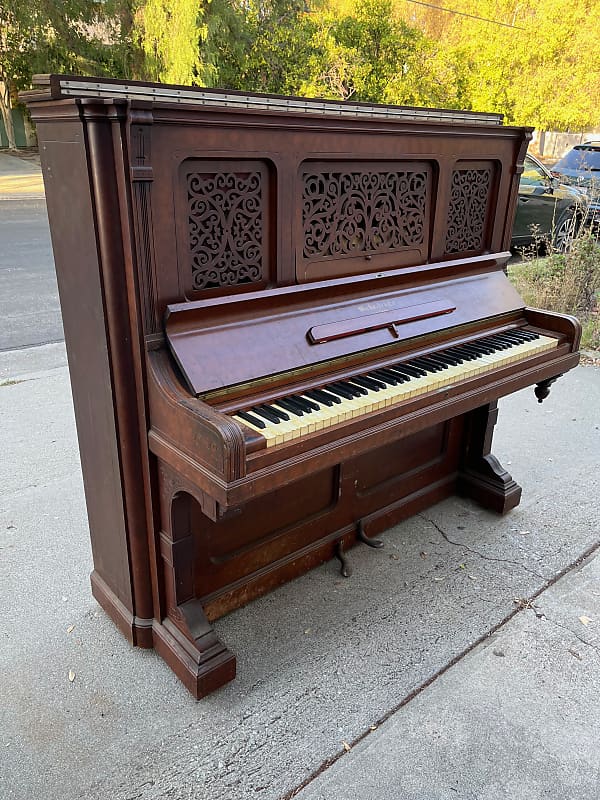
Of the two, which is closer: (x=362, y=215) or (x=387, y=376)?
(x=387, y=376)

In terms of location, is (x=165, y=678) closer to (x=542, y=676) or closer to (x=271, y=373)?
(x=271, y=373)

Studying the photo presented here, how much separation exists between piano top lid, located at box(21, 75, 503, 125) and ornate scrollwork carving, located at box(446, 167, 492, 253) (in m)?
0.39

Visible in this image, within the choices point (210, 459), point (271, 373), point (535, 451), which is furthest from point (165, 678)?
point (535, 451)

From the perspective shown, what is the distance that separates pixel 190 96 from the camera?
175 cm

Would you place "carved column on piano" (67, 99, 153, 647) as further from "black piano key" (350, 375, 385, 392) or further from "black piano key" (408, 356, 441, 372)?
"black piano key" (408, 356, 441, 372)

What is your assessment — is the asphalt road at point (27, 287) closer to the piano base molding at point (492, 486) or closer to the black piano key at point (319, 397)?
the piano base molding at point (492, 486)

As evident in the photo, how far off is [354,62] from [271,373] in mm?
10891

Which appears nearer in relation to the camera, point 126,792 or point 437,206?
point 126,792

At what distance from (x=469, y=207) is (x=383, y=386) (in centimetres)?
109

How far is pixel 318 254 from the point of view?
220cm

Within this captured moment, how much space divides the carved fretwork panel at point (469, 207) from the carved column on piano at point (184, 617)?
1589mm

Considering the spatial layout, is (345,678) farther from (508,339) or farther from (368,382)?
(508,339)

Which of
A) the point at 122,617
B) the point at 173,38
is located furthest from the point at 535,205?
the point at 173,38

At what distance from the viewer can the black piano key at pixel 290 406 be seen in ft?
6.12
